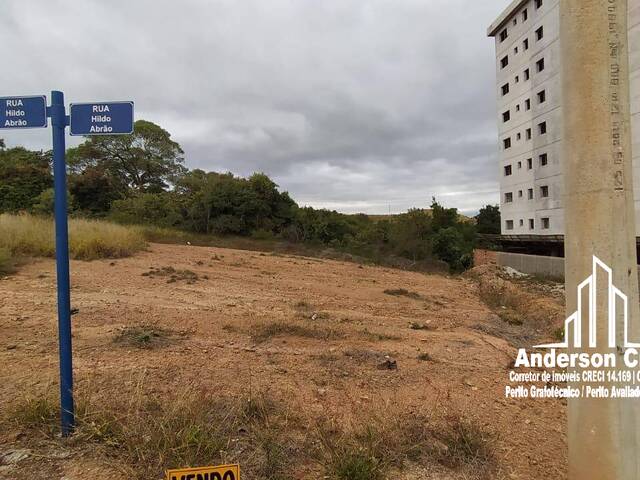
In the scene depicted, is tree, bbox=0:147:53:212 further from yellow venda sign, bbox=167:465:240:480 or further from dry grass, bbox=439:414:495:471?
dry grass, bbox=439:414:495:471

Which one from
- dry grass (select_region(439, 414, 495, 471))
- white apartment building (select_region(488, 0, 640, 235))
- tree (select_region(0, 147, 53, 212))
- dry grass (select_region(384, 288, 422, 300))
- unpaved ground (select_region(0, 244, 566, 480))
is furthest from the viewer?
tree (select_region(0, 147, 53, 212))

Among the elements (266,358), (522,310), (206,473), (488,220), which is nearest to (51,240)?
(266,358)

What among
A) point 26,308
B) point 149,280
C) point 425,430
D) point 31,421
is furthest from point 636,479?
point 149,280

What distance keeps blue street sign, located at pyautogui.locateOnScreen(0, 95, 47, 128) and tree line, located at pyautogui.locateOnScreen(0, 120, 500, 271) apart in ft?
62.5

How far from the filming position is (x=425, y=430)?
2.63 meters

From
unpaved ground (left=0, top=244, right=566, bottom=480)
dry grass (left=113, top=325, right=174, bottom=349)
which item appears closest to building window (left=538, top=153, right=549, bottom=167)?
unpaved ground (left=0, top=244, right=566, bottom=480)

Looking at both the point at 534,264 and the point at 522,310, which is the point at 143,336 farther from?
the point at 534,264

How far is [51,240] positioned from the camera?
9.55m

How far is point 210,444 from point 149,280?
608 centimetres

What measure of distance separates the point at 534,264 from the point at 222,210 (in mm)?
17714

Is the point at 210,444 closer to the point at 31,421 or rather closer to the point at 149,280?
the point at 31,421

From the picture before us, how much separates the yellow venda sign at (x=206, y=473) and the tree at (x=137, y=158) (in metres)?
31.8

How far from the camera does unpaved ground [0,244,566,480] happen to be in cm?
260

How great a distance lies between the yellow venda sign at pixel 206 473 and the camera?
68.9 inches
